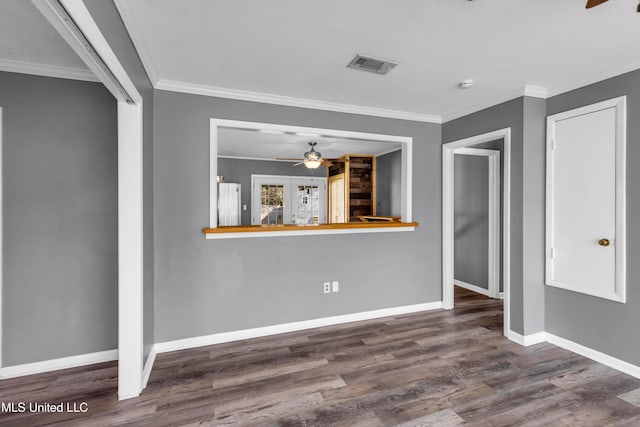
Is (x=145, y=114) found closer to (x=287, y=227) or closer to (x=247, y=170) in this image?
(x=287, y=227)

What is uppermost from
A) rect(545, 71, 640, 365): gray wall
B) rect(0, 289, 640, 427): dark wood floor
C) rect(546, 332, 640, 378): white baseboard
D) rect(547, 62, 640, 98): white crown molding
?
rect(547, 62, 640, 98): white crown molding

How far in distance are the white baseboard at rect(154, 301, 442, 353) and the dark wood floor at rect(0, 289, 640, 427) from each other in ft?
0.26

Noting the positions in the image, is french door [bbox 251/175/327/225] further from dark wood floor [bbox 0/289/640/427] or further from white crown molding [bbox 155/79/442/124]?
dark wood floor [bbox 0/289/640/427]

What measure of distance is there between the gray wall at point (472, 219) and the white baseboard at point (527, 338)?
5.11ft

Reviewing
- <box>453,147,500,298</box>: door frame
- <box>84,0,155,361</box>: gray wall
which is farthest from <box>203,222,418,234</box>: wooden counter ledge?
<box>453,147,500,298</box>: door frame

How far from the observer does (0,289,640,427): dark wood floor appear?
6.27 feet

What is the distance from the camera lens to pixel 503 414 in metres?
1.94

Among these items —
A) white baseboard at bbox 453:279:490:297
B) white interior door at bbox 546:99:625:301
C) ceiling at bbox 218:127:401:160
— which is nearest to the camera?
white interior door at bbox 546:99:625:301

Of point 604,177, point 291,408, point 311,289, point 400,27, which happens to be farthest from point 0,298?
point 604,177

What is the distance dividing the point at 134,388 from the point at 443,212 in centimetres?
354

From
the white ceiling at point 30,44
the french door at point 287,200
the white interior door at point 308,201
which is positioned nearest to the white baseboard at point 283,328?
the white ceiling at point 30,44

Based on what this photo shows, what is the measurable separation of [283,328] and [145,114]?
7.61 ft

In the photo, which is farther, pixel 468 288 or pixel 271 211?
pixel 271 211

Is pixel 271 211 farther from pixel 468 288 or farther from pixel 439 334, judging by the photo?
pixel 439 334
